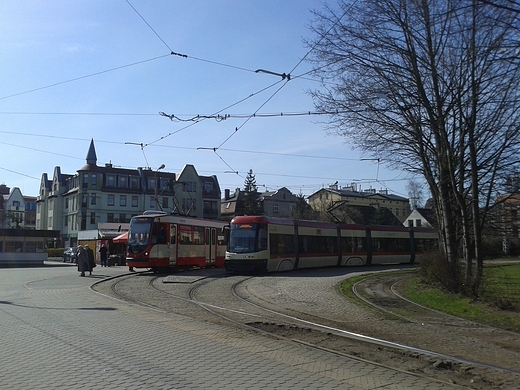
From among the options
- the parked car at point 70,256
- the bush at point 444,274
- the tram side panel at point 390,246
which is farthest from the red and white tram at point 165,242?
the parked car at point 70,256

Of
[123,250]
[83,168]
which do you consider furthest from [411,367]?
[83,168]

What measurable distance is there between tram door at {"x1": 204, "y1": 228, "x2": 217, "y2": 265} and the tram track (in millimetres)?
9415

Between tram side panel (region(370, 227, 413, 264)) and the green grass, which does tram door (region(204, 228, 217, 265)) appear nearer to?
tram side panel (region(370, 227, 413, 264))

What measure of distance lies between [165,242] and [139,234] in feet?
4.56

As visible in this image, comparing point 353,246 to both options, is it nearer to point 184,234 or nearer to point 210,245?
point 210,245

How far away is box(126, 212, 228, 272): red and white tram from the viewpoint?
90.5 ft

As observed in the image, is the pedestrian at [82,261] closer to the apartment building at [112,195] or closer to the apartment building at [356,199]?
the apartment building at [112,195]

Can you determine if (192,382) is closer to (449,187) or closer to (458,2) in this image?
(458,2)

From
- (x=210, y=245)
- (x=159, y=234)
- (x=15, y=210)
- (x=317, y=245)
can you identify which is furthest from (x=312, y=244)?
(x=15, y=210)

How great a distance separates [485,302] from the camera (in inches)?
564

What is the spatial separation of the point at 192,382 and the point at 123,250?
132 ft

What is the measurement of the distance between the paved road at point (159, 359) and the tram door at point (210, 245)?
19.9 meters

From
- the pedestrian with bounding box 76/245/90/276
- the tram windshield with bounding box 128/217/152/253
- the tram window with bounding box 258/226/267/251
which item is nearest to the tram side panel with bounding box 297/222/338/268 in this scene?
the tram window with bounding box 258/226/267/251

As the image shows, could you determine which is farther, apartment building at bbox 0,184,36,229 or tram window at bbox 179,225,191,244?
apartment building at bbox 0,184,36,229
